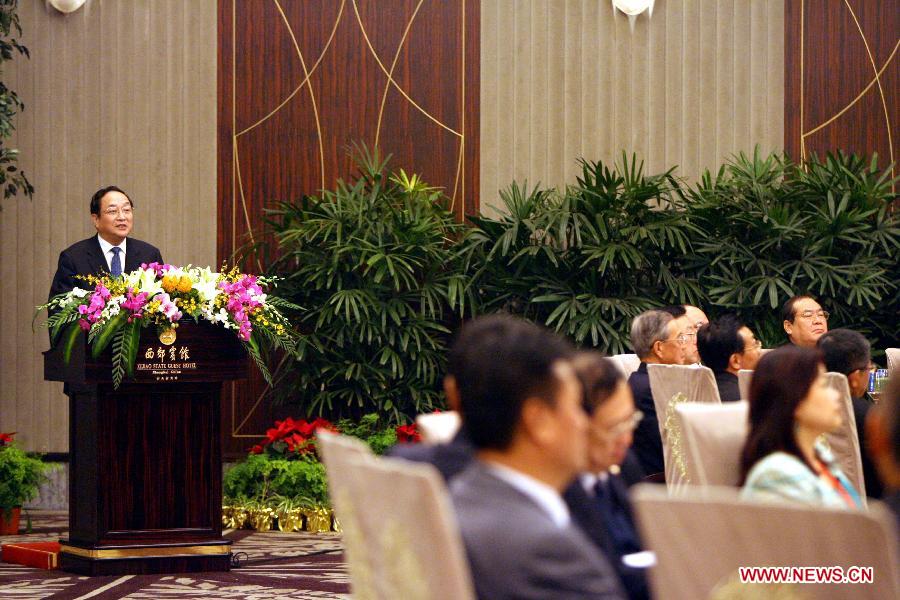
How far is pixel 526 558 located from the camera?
1.52 metres

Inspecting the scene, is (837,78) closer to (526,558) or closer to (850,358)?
(850,358)

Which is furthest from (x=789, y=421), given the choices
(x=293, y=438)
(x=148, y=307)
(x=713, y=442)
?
(x=293, y=438)

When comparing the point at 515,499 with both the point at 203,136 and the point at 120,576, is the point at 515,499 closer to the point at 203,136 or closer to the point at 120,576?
the point at 120,576

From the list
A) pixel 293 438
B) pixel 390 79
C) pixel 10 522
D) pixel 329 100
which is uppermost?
pixel 390 79

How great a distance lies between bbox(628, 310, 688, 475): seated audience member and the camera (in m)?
4.89

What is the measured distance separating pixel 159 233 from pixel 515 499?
23.2ft

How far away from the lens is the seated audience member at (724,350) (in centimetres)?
468

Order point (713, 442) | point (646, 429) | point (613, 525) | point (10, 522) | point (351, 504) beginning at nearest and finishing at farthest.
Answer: point (351, 504) < point (613, 525) < point (713, 442) < point (646, 429) < point (10, 522)

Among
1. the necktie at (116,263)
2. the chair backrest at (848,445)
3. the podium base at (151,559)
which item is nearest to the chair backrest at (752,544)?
the chair backrest at (848,445)

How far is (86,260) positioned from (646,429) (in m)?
2.92

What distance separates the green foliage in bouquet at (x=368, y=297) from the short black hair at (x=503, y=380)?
222 inches

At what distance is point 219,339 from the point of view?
5.53 metres

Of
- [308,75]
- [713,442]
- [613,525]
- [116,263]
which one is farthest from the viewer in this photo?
[308,75]

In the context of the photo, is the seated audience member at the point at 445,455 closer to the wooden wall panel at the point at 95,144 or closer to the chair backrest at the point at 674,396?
the chair backrest at the point at 674,396
